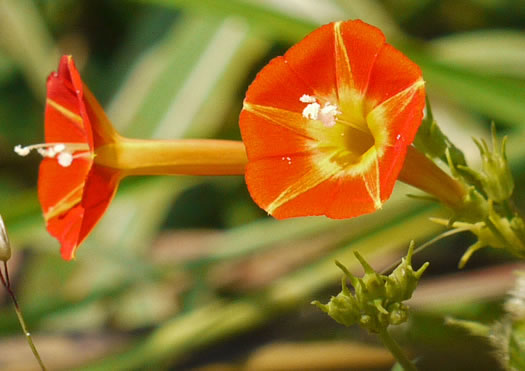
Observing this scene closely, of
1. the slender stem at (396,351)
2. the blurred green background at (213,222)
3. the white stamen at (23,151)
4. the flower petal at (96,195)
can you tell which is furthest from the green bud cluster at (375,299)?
the blurred green background at (213,222)

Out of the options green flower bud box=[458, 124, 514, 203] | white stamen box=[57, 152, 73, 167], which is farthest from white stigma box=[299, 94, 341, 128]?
white stamen box=[57, 152, 73, 167]

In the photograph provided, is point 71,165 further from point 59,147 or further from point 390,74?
point 390,74

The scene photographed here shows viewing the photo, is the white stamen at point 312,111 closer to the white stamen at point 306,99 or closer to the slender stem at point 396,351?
the white stamen at point 306,99

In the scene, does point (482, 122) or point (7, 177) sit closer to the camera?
point (482, 122)

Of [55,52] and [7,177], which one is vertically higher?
[55,52]

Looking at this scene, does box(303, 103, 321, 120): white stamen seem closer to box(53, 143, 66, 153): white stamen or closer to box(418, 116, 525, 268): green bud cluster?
box(418, 116, 525, 268): green bud cluster

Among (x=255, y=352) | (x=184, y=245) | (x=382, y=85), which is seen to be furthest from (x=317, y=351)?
(x=382, y=85)

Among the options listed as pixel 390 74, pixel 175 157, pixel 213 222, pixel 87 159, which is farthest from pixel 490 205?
pixel 213 222

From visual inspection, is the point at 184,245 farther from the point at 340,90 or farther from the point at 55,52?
the point at 340,90
